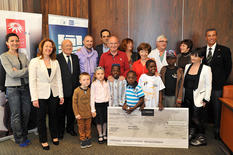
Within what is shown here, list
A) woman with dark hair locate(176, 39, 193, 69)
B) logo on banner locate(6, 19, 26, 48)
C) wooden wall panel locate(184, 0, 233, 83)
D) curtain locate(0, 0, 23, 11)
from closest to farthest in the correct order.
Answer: logo on banner locate(6, 19, 26, 48), woman with dark hair locate(176, 39, 193, 69), wooden wall panel locate(184, 0, 233, 83), curtain locate(0, 0, 23, 11)

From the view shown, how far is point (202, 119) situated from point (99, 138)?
165 cm

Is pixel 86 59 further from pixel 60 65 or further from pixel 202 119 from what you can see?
pixel 202 119

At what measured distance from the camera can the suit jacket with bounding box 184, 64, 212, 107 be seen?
9.41ft

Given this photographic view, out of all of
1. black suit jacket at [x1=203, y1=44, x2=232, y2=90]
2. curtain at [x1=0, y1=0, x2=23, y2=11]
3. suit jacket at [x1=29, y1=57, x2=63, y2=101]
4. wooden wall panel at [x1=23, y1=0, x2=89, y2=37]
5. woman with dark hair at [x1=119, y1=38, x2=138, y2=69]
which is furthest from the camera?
wooden wall panel at [x1=23, y1=0, x2=89, y2=37]

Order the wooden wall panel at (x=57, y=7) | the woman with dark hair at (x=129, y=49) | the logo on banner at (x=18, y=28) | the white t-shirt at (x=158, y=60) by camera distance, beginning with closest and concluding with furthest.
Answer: the logo on banner at (x=18, y=28)
the white t-shirt at (x=158, y=60)
the woman with dark hair at (x=129, y=49)
the wooden wall panel at (x=57, y=7)

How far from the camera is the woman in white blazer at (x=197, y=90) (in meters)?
2.88

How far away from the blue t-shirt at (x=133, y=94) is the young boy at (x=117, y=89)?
0.14 meters

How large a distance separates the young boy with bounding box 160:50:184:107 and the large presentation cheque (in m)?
0.24

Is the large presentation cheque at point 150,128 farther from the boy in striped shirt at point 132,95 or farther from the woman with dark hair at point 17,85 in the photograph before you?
the woman with dark hair at point 17,85

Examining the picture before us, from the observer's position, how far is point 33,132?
3611mm

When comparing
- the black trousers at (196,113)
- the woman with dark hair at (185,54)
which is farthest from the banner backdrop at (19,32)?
the black trousers at (196,113)

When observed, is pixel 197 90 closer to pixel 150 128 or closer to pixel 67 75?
pixel 150 128

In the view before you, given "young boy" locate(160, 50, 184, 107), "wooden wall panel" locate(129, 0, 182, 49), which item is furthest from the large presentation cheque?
"wooden wall panel" locate(129, 0, 182, 49)

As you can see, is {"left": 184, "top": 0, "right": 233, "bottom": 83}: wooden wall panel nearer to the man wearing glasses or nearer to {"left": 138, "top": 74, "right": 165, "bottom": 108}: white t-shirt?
the man wearing glasses
